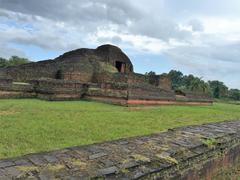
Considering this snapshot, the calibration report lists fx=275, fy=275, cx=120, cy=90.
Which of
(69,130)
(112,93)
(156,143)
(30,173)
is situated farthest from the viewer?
(112,93)

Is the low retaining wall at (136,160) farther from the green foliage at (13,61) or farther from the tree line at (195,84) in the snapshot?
the green foliage at (13,61)

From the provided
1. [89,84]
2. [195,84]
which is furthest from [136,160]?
[195,84]

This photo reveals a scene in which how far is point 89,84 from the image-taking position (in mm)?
14234

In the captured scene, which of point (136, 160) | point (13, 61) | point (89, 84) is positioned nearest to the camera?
point (136, 160)

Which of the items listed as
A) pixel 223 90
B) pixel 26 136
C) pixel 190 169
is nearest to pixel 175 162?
pixel 190 169

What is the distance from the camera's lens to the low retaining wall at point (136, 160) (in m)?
2.04

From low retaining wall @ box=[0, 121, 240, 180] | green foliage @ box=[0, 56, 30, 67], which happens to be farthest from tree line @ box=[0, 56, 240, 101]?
low retaining wall @ box=[0, 121, 240, 180]

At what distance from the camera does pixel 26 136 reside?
175 inches

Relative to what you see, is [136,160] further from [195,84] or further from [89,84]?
[195,84]

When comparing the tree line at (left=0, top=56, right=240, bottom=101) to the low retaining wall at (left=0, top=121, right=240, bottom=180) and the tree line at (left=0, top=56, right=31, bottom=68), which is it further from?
the low retaining wall at (left=0, top=121, right=240, bottom=180)

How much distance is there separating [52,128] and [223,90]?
66.7m

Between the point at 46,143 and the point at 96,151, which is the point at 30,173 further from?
the point at 46,143

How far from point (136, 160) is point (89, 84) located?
11.9 m

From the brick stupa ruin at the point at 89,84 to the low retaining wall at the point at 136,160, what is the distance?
8.59 metres
